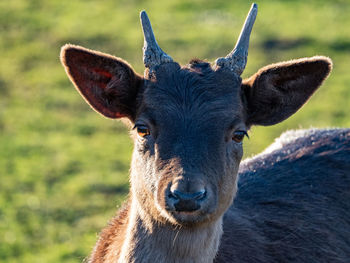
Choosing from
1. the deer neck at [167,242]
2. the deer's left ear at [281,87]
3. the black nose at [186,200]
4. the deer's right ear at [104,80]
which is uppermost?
the deer's left ear at [281,87]

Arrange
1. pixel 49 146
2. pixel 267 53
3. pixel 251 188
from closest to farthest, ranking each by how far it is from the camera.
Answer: pixel 251 188 → pixel 49 146 → pixel 267 53

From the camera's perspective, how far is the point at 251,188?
725cm

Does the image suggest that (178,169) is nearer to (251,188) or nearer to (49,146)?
(251,188)

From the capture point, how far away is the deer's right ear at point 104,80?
5.87 meters

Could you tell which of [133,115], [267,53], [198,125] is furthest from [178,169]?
[267,53]

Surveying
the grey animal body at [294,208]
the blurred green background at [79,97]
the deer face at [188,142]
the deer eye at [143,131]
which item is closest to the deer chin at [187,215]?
the deer face at [188,142]

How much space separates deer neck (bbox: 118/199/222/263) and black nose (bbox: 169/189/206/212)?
0.53 m

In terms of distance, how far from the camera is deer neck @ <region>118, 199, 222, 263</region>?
5.64m

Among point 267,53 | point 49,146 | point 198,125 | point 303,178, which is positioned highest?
point 267,53

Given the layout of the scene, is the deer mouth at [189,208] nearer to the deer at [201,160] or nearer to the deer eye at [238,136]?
the deer at [201,160]

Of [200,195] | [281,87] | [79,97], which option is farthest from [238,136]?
[79,97]

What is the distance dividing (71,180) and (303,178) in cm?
621

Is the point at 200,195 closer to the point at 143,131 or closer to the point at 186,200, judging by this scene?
the point at 186,200

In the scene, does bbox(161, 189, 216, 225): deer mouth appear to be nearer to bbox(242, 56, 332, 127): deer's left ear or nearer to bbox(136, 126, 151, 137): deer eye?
bbox(136, 126, 151, 137): deer eye
